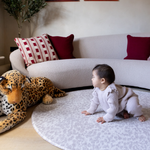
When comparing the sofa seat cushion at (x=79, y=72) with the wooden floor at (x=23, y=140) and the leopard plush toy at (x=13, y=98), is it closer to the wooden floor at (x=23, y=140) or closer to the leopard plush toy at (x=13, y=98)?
the leopard plush toy at (x=13, y=98)

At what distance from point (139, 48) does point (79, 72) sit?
3.80 ft

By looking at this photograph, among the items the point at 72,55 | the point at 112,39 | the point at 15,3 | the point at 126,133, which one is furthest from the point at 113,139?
the point at 15,3

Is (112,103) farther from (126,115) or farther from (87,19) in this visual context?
(87,19)

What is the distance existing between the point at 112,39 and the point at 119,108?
1.85 metres

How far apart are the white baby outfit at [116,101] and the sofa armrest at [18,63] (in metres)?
1.15

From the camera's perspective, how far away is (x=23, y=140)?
129 centimetres

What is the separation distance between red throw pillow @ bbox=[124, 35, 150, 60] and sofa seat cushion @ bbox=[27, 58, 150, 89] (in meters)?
0.40

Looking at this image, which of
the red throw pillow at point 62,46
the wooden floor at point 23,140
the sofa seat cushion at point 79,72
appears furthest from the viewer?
the red throw pillow at point 62,46

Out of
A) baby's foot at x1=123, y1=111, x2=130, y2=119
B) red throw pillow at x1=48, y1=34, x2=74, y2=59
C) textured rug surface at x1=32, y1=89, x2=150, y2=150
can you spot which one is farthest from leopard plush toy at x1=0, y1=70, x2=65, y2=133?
red throw pillow at x1=48, y1=34, x2=74, y2=59

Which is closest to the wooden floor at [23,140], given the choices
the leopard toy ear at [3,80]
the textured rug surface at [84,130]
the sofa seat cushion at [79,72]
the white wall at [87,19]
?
the textured rug surface at [84,130]

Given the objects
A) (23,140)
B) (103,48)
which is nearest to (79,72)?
(103,48)

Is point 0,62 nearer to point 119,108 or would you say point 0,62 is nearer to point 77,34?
point 77,34

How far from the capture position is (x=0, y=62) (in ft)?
11.2

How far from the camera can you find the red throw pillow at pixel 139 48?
9.21 ft
